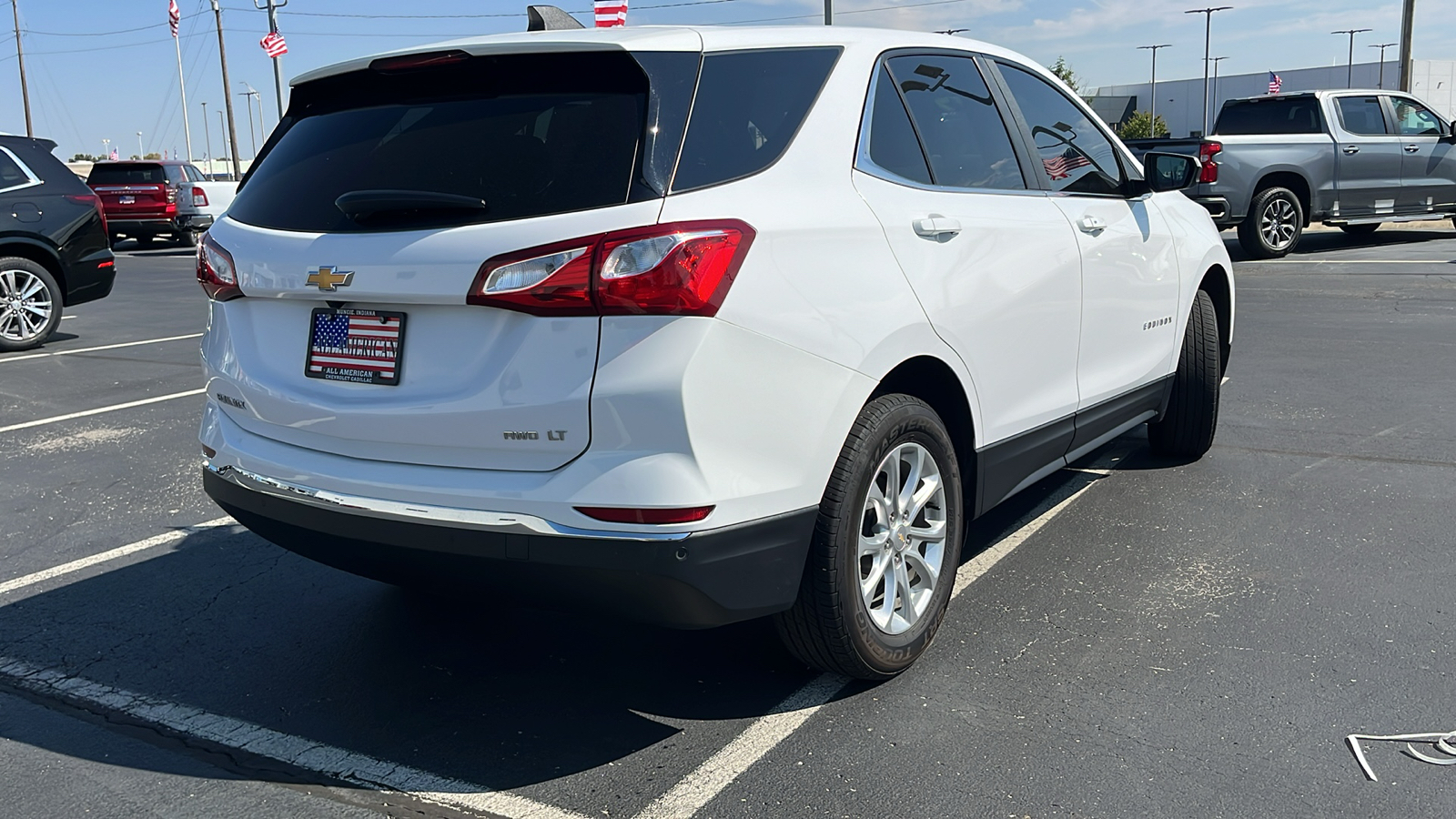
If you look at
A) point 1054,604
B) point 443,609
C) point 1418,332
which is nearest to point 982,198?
point 1054,604

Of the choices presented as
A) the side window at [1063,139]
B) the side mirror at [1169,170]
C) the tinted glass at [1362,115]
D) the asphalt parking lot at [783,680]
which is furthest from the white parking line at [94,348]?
the tinted glass at [1362,115]

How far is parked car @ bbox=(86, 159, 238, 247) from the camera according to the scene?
25.0m

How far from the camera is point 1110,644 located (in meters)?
3.59

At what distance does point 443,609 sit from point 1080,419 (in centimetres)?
233

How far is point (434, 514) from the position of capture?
9.30 feet

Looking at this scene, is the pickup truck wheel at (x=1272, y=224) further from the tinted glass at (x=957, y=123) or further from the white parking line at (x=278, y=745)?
the white parking line at (x=278, y=745)

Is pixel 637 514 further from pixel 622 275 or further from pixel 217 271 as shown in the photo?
pixel 217 271

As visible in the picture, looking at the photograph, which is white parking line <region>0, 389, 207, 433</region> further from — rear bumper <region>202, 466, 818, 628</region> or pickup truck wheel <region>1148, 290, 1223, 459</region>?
pickup truck wheel <region>1148, 290, 1223, 459</region>

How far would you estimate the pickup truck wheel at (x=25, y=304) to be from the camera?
10406 millimetres

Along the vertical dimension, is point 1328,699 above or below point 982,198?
below

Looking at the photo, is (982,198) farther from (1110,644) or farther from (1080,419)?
(1110,644)

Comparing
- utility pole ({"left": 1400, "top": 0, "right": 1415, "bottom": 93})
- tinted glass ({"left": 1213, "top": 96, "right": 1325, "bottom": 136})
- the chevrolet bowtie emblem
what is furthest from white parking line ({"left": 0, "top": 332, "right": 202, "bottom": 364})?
utility pole ({"left": 1400, "top": 0, "right": 1415, "bottom": 93})

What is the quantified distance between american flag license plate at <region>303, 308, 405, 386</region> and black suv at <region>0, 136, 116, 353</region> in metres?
8.93

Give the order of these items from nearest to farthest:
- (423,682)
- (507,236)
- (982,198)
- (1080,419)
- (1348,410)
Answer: (507,236) < (423,682) < (982,198) < (1080,419) < (1348,410)
